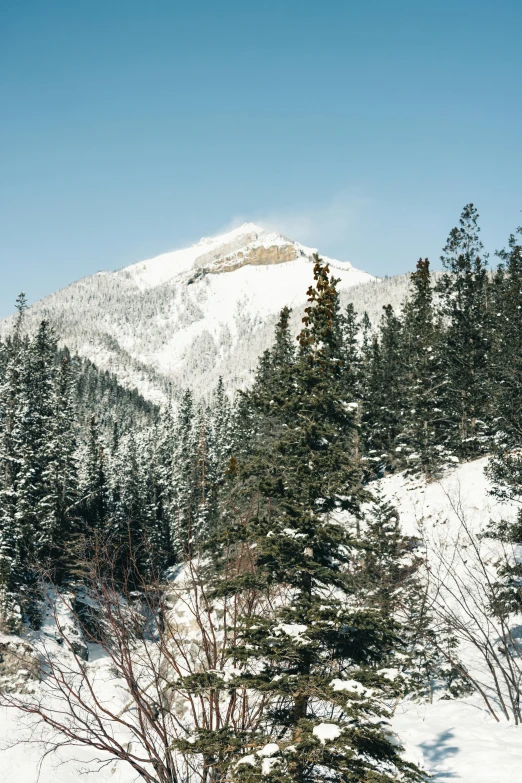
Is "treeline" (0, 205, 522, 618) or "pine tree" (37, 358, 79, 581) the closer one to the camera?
"treeline" (0, 205, 522, 618)

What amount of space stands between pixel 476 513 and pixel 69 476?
30.4 metres

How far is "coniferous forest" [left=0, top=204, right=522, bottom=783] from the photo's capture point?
6.92m

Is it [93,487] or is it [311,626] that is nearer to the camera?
[311,626]

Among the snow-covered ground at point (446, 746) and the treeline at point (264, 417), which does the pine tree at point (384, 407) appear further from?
the snow-covered ground at point (446, 746)

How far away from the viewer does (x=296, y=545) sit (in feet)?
27.7

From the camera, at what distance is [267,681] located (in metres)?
7.19

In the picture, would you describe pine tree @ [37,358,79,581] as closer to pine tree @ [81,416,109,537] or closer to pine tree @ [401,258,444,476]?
pine tree @ [81,416,109,537]

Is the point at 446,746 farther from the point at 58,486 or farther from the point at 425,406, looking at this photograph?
the point at 58,486

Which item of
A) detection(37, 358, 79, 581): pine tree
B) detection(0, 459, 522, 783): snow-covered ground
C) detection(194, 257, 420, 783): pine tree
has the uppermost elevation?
detection(37, 358, 79, 581): pine tree

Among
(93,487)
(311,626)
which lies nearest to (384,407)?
(93,487)

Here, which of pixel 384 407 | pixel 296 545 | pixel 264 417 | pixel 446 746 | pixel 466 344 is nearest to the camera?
pixel 296 545

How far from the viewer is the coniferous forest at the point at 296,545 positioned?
692cm

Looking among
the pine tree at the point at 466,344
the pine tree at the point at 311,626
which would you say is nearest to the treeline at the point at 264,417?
the pine tree at the point at 466,344

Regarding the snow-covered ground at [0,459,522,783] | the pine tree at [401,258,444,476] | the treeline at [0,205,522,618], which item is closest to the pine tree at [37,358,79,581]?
the treeline at [0,205,522,618]
